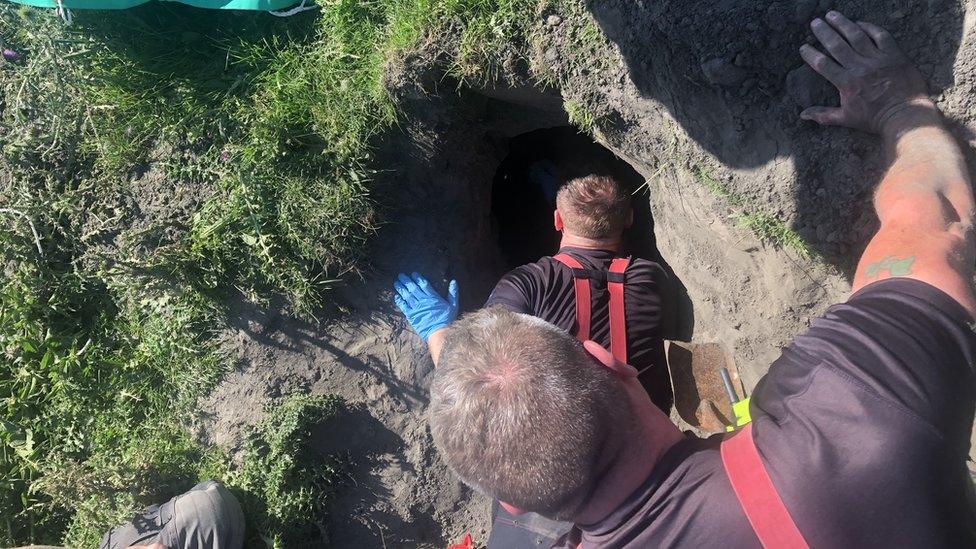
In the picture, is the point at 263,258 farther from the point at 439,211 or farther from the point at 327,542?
the point at 327,542

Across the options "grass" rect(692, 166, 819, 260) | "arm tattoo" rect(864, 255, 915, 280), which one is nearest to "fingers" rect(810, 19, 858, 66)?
"grass" rect(692, 166, 819, 260)

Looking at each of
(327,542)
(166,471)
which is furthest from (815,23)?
(166,471)

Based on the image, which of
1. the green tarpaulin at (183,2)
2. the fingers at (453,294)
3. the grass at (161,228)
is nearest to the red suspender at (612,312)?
the fingers at (453,294)

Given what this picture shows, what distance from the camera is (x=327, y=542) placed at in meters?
3.46

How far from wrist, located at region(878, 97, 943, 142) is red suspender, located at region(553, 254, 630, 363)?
1256 mm

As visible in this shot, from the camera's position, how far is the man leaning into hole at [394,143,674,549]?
9.22 ft

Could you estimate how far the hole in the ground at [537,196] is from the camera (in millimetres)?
3850

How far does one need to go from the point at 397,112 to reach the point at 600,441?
2.08m

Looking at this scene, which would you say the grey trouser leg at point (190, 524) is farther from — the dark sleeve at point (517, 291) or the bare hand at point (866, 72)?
the bare hand at point (866, 72)

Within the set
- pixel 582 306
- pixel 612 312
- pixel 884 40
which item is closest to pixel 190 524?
pixel 582 306

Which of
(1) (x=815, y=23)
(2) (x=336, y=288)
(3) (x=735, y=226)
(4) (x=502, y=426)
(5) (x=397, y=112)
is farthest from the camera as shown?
(2) (x=336, y=288)

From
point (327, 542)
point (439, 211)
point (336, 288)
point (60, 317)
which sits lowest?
point (327, 542)

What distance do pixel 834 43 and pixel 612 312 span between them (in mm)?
1378

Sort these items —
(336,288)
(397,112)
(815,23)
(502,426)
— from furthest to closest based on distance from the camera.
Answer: (336,288)
(397,112)
(815,23)
(502,426)
